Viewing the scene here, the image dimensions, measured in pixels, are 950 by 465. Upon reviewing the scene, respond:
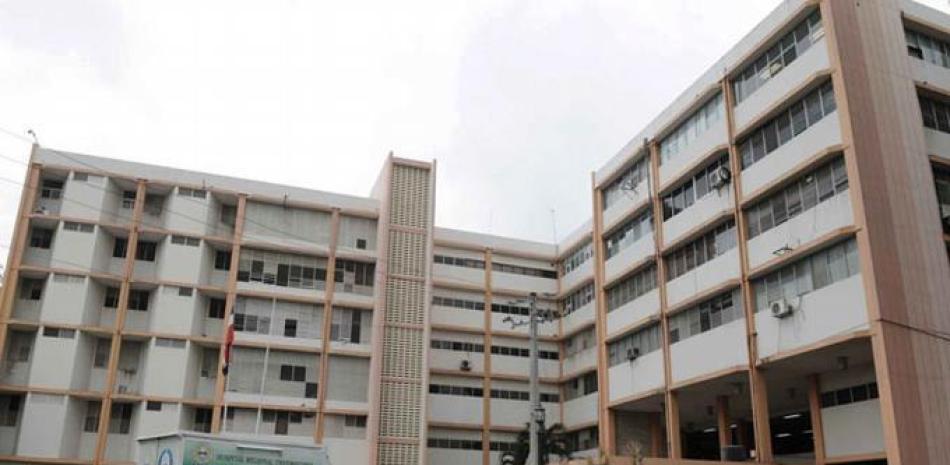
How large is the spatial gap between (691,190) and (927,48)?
Answer: 9.49 metres

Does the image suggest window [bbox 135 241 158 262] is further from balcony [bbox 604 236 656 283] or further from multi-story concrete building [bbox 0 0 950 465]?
balcony [bbox 604 236 656 283]

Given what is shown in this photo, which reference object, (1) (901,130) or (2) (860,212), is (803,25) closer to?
(1) (901,130)

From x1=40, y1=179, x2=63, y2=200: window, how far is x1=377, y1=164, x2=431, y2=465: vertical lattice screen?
15.8 meters

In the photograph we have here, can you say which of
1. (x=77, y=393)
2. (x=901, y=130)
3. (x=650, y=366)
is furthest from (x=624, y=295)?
(x=77, y=393)

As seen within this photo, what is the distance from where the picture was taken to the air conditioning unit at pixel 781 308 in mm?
26016

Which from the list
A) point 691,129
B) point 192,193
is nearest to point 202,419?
point 192,193

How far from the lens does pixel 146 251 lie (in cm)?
4166

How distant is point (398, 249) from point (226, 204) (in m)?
8.96

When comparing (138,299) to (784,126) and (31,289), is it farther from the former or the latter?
(784,126)

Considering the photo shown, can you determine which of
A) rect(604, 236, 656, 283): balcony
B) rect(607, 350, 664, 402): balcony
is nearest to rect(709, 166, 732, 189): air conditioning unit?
rect(604, 236, 656, 283): balcony

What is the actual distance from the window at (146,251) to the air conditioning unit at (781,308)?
29.3 metres

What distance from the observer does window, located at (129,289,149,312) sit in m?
40.7

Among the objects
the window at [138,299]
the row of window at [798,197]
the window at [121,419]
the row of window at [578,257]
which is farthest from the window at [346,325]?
the row of window at [798,197]

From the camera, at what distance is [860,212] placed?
2367cm
